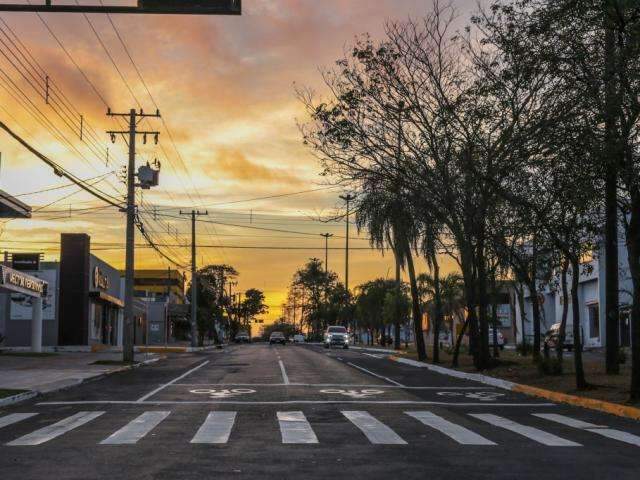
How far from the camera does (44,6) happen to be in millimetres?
11961

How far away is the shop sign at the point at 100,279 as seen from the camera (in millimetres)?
56981

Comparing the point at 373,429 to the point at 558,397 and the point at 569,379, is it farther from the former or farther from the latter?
the point at 569,379

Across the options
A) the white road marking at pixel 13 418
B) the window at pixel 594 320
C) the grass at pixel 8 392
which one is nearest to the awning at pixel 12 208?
the grass at pixel 8 392

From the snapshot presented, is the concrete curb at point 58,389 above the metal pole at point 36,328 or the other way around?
the other way around

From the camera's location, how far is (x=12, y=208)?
32.9m

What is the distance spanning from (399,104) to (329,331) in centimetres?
4569

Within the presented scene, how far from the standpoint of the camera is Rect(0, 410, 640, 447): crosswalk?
11.8m

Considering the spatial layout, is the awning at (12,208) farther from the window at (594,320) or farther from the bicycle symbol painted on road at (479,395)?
the window at (594,320)

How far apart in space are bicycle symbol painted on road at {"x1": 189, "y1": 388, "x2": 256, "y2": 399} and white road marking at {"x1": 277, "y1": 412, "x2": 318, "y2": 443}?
4.47 m

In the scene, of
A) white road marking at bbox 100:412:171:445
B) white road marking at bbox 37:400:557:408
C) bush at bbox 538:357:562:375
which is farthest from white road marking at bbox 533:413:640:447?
bush at bbox 538:357:562:375

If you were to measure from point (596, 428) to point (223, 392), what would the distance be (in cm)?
997

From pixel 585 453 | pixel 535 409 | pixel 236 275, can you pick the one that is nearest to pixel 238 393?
pixel 535 409

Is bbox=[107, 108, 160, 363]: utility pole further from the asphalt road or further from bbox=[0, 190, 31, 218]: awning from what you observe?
the asphalt road

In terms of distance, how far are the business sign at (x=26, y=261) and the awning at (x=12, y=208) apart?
50.4ft
